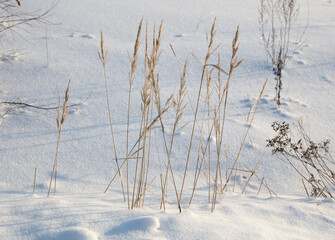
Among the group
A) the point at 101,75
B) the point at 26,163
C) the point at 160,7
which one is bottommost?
the point at 26,163

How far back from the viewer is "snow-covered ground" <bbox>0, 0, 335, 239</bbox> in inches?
43.4

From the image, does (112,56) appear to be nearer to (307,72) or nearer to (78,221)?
(307,72)

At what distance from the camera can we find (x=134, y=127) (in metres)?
2.40

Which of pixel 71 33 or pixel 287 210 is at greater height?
pixel 71 33

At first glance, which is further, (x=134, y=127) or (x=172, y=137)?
(x=134, y=127)

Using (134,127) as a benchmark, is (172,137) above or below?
above

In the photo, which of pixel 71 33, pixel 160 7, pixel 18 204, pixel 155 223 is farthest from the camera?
pixel 160 7

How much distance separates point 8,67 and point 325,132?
2.71m

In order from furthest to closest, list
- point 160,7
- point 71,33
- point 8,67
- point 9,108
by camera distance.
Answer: point 160,7
point 71,33
point 8,67
point 9,108

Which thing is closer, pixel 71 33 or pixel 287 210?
pixel 287 210

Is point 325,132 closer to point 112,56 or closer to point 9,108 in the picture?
point 112,56

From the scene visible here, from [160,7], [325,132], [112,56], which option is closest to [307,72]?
[325,132]

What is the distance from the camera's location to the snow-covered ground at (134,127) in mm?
1103

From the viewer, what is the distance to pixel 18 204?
48.9 inches
